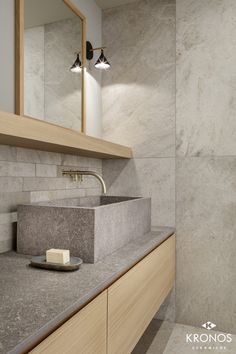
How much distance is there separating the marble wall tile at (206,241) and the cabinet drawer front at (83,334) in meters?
1.20

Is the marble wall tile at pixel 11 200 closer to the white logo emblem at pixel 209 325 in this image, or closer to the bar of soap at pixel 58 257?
the bar of soap at pixel 58 257

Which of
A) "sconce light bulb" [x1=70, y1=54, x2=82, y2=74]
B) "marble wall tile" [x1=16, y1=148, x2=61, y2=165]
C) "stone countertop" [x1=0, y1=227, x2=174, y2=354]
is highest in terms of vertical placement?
"sconce light bulb" [x1=70, y1=54, x2=82, y2=74]

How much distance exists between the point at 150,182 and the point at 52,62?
1.04 meters

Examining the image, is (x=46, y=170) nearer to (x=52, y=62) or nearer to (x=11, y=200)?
(x=11, y=200)

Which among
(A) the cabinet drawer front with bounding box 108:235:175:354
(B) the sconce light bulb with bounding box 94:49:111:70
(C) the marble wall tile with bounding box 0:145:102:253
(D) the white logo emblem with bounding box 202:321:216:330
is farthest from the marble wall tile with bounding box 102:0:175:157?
(D) the white logo emblem with bounding box 202:321:216:330

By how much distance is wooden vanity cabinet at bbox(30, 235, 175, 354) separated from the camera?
78 centimetres

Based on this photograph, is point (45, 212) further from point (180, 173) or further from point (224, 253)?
point (224, 253)

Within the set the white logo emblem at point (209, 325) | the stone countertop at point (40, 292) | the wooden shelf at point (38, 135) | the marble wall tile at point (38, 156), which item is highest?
the wooden shelf at point (38, 135)

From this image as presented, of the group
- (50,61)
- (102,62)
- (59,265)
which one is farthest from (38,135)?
(102,62)

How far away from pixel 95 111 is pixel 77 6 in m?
0.69

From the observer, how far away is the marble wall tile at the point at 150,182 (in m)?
2.11

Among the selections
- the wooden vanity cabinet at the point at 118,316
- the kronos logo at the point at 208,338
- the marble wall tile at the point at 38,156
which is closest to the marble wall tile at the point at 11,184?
the marble wall tile at the point at 38,156

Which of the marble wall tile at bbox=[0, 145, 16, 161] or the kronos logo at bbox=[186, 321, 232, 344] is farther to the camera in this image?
the kronos logo at bbox=[186, 321, 232, 344]

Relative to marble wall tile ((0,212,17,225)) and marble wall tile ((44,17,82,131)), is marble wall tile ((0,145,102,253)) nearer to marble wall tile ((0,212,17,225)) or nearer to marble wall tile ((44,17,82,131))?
marble wall tile ((0,212,17,225))
